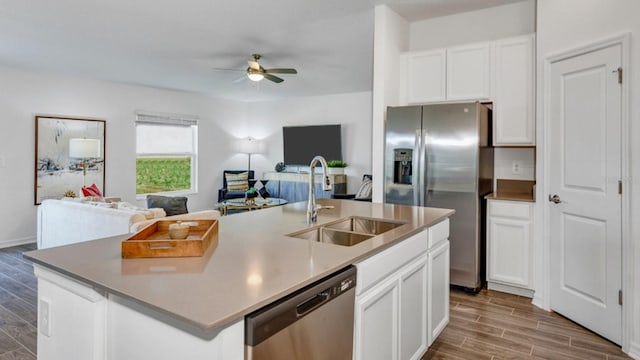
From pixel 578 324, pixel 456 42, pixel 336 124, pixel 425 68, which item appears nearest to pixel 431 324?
pixel 578 324

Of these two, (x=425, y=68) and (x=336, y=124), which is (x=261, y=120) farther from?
(x=425, y=68)

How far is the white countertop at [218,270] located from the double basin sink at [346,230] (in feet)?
0.46

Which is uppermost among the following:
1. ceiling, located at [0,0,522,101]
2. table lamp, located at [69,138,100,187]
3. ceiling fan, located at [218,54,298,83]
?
ceiling, located at [0,0,522,101]

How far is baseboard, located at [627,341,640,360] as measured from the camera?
2365 mm

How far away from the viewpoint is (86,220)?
13.2 feet

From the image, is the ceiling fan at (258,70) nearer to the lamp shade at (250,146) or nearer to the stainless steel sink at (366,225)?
the stainless steel sink at (366,225)

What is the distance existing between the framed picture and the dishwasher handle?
17.2ft

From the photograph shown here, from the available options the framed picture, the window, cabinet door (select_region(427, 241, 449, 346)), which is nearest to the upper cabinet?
cabinet door (select_region(427, 241, 449, 346))

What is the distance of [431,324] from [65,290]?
1.87 metres

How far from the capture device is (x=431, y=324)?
2.31 m

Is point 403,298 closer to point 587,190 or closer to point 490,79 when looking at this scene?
point 587,190

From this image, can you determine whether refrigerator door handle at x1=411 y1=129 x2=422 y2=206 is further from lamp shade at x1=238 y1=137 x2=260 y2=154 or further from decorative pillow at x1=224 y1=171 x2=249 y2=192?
lamp shade at x1=238 y1=137 x2=260 y2=154

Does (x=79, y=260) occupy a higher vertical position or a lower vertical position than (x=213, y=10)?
lower

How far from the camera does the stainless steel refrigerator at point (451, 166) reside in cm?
336
